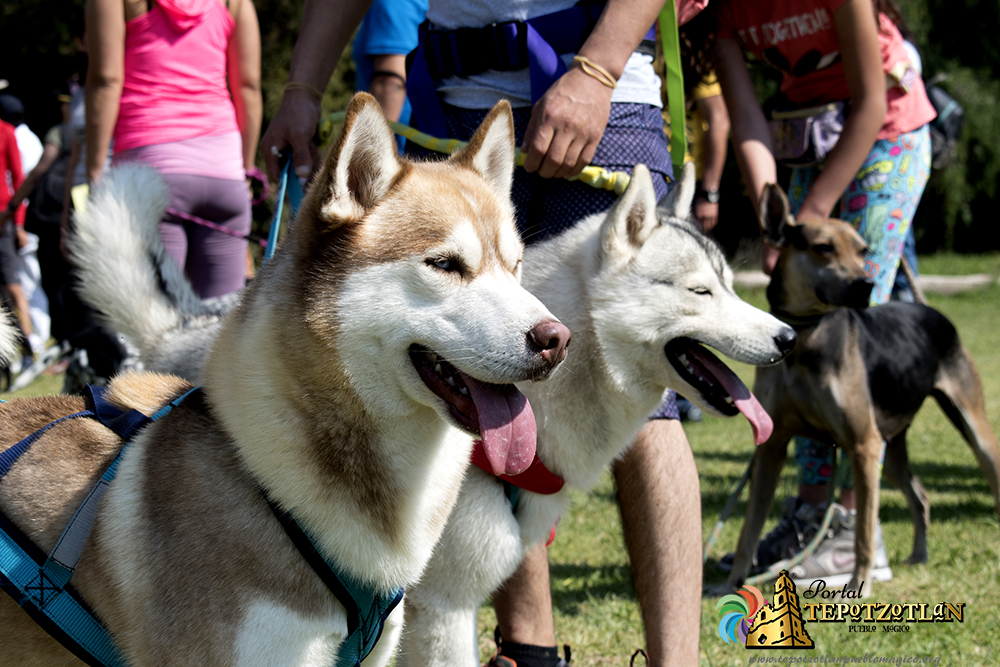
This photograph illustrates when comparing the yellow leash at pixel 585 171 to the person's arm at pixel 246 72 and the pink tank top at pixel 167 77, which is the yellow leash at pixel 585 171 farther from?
the person's arm at pixel 246 72

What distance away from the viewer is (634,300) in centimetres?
255

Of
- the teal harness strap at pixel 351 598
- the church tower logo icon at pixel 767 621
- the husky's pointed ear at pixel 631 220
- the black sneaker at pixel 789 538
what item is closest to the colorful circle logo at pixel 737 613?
the church tower logo icon at pixel 767 621

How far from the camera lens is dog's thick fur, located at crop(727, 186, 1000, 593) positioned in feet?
11.6

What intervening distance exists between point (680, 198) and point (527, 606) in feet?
4.93

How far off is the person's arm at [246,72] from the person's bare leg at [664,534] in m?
3.10

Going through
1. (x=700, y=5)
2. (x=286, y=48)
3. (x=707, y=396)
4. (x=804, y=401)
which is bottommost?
(x=286, y=48)

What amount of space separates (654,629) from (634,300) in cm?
99

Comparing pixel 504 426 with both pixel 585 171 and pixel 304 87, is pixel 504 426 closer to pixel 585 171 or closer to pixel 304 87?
pixel 585 171

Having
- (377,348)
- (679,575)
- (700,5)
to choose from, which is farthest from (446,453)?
(700,5)

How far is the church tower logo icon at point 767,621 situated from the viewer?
3016 mm

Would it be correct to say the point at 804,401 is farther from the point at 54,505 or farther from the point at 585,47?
the point at 54,505

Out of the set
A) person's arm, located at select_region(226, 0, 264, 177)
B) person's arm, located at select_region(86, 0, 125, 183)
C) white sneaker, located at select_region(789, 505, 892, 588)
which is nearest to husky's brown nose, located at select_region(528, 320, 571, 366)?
white sneaker, located at select_region(789, 505, 892, 588)

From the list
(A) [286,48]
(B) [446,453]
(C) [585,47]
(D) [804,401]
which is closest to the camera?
(B) [446,453]

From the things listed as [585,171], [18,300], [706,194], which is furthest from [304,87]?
[18,300]
